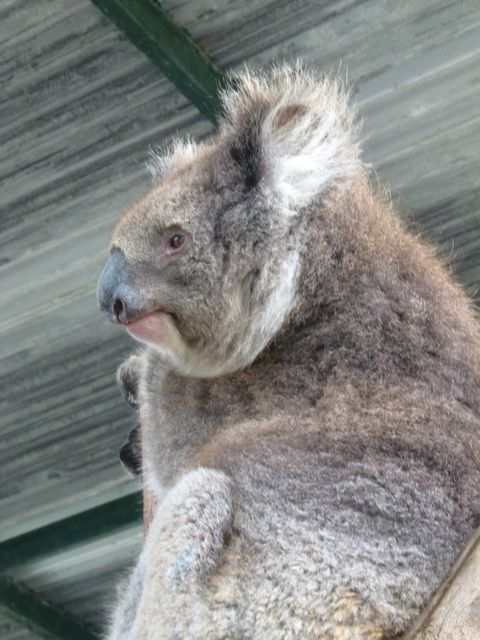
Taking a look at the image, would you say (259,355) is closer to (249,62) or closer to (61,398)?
(249,62)

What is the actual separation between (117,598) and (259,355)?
868mm

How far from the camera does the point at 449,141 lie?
516 centimetres

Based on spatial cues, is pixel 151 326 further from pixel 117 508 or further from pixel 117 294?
pixel 117 508

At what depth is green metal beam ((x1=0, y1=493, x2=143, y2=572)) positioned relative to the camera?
6625mm

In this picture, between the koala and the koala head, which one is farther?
the koala head

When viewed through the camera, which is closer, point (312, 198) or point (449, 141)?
point (312, 198)

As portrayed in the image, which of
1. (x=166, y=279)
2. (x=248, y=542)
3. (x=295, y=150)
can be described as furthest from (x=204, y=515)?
(x=295, y=150)

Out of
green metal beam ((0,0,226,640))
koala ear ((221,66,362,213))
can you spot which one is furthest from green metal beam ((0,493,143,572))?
koala ear ((221,66,362,213))

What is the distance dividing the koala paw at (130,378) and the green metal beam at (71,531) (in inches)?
91.5

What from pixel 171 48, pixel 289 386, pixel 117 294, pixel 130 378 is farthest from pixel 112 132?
pixel 289 386

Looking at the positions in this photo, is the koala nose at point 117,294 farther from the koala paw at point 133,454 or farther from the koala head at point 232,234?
the koala paw at point 133,454

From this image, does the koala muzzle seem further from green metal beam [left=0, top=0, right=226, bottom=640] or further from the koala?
green metal beam [left=0, top=0, right=226, bottom=640]

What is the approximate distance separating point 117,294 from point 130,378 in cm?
69

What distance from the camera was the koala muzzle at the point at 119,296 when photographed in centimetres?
360
